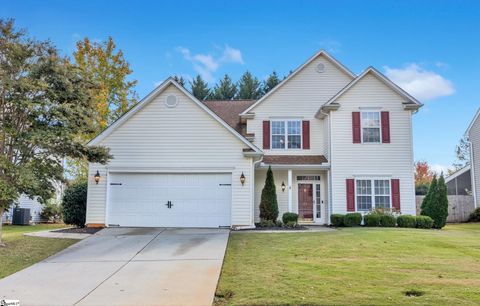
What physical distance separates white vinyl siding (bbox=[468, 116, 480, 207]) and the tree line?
18.6 m

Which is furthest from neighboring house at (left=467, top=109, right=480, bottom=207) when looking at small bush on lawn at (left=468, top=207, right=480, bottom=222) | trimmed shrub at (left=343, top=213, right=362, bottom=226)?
trimmed shrub at (left=343, top=213, right=362, bottom=226)

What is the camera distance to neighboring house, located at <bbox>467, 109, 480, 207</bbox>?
2353 centimetres

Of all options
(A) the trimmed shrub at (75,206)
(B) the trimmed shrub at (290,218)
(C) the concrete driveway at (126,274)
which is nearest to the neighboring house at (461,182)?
(B) the trimmed shrub at (290,218)

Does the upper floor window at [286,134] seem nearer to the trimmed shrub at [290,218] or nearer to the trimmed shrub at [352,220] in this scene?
the trimmed shrub at [290,218]

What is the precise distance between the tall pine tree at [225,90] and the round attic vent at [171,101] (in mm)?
22568

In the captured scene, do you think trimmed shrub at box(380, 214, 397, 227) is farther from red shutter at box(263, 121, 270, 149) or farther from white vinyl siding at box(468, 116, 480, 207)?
white vinyl siding at box(468, 116, 480, 207)

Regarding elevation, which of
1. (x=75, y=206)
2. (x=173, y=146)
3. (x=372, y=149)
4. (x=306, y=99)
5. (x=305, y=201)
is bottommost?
(x=75, y=206)

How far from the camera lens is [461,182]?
27703 millimetres

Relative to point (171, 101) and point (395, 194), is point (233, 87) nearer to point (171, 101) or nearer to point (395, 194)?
point (171, 101)

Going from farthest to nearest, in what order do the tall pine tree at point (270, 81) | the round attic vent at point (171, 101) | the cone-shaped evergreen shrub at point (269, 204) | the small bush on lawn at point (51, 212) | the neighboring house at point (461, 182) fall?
the tall pine tree at point (270, 81) → the neighboring house at point (461, 182) → the small bush on lawn at point (51, 212) → the cone-shaped evergreen shrub at point (269, 204) → the round attic vent at point (171, 101)

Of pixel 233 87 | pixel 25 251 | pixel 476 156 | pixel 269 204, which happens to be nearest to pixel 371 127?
pixel 269 204

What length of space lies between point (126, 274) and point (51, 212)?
1874 centimetres

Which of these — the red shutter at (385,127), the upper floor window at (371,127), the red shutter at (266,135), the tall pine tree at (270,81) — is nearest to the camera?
the red shutter at (385,127)

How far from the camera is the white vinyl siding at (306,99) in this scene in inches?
778
